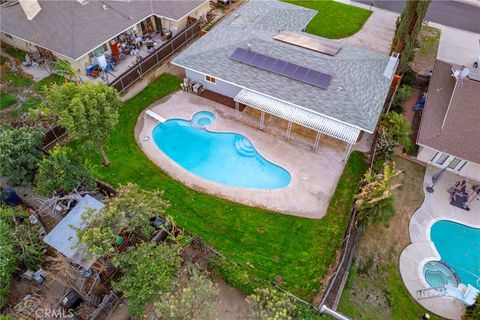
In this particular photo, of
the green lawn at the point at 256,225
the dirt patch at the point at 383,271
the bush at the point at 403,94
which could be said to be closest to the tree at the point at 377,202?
the dirt patch at the point at 383,271

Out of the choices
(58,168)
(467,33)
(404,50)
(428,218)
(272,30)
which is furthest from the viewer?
(467,33)

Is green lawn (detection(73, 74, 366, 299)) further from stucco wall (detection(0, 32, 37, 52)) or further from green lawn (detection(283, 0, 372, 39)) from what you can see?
green lawn (detection(283, 0, 372, 39))

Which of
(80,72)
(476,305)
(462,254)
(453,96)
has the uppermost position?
Result: (453,96)

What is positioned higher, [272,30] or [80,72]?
[272,30]

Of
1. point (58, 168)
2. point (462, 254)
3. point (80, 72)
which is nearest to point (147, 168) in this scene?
point (58, 168)

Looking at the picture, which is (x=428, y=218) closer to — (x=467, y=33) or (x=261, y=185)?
(x=261, y=185)

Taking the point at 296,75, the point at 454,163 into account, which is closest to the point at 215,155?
the point at 296,75
